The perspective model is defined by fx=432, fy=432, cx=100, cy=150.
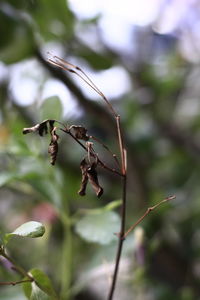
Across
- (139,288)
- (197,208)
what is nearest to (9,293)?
(139,288)

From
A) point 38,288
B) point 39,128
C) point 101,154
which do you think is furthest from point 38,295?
point 101,154

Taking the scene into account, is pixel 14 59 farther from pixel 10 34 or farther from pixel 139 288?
pixel 139 288

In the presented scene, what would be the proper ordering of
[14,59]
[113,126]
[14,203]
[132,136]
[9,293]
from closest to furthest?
[9,293], [14,59], [113,126], [132,136], [14,203]

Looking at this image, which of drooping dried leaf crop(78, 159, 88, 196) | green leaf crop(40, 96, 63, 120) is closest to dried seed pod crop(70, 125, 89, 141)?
drooping dried leaf crop(78, 159, 88, 196)

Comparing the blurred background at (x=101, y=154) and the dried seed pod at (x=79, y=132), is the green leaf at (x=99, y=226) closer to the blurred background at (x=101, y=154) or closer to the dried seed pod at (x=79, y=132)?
the blurred background at (x=101, y=154)

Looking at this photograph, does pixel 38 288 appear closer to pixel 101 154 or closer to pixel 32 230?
pixel 32 230

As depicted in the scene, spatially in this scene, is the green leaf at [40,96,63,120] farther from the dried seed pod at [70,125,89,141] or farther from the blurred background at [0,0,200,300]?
the dried seed pod at [70,125,89,141]
